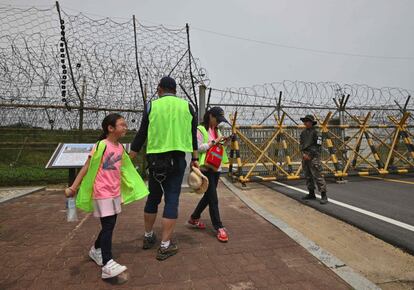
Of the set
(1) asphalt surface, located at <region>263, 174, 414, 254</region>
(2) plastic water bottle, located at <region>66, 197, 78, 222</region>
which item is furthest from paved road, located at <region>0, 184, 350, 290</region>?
(1) asphalt surface, located at <region>263, 174, 414, 254</region>

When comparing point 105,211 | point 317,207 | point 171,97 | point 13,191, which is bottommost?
point 13,191

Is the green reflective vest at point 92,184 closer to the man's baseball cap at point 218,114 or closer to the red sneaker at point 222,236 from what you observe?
the red sneaker at point 222,236

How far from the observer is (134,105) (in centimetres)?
702

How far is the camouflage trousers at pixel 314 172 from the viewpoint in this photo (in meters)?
5.44

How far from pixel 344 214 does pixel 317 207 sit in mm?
538

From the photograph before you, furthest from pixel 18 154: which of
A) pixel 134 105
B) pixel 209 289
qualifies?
pixel 209 289

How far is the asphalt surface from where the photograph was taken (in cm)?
378

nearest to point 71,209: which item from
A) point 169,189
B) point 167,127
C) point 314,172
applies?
point 169,189

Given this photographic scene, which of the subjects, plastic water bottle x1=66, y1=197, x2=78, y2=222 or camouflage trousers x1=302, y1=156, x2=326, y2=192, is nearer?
plastic water bottle x1=66, y1=197, x2=78, y2=222

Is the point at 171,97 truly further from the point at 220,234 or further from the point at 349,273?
the point at 349,273

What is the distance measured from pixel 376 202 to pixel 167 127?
186 inches

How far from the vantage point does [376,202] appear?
5438mm

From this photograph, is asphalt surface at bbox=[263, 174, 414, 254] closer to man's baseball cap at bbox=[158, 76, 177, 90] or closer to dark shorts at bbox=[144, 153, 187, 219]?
dark shorts at bbox=[144, 153, 187, 219]

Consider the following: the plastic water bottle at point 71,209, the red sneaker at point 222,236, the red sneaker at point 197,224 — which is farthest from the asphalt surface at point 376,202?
the plastic water bottle at point 71,209
